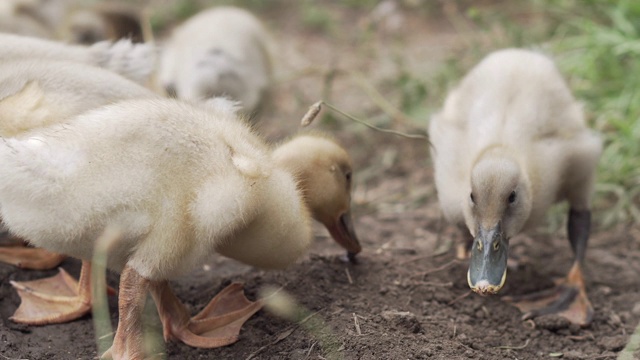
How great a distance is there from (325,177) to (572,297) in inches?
54.1

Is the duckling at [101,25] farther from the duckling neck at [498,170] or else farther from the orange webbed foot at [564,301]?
the orange webbed foot at [564,301]

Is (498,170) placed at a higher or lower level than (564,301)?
higher

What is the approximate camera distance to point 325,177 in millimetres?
3816

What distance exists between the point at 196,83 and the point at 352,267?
259cm

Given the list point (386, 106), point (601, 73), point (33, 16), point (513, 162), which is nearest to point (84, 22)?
point (33, 16)

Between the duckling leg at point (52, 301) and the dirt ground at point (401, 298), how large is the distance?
0.13ft

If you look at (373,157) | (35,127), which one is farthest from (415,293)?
(373,157)

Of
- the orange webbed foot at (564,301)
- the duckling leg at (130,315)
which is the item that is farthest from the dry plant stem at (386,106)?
the duckling leg at (130,315)

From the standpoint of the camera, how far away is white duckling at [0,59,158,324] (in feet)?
10.8

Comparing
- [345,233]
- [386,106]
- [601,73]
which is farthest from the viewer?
[386,106]

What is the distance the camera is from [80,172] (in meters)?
2.85

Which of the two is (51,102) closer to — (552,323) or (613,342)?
(552,323)

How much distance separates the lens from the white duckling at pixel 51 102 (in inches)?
129

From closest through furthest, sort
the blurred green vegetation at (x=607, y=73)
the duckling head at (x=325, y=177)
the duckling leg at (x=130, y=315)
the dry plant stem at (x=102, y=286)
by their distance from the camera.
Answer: the dry plant stem at (x=102, y=286), the duckling leg at (x=130, y=315), the duckling head at (x=325, y=177), the blurred green vegetation at (x=607, y=73)
